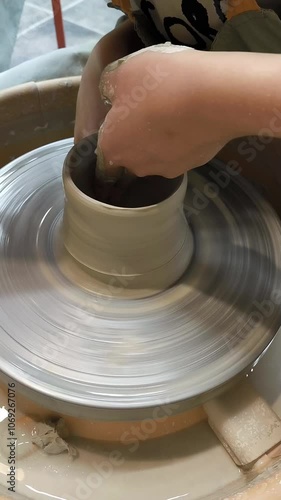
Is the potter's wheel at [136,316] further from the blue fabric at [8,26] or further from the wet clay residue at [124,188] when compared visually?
the blue fabric at [8,26]

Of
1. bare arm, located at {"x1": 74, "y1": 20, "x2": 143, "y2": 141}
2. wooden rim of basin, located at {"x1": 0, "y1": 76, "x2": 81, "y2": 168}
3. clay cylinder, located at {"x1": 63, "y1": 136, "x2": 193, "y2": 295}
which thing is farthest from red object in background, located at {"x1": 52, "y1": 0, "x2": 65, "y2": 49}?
clay cylinder, located at {"x1": 63, "y1": 136, "x2": 193, "y2": 295}

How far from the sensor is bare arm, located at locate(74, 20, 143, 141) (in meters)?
1.16

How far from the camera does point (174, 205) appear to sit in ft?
3.05

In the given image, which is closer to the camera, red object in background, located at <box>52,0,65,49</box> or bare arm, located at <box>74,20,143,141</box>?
bare arm, located at <box>74,20,143,141</box>

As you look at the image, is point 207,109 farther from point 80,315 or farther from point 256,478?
point 256,478

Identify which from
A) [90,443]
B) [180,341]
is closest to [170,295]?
[180,341]

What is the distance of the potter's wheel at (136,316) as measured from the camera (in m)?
0.92

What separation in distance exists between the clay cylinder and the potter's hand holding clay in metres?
0.08

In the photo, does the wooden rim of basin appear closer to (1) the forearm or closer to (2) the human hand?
(2) the human hand

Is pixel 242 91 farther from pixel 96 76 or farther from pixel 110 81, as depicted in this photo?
pixel 96 76

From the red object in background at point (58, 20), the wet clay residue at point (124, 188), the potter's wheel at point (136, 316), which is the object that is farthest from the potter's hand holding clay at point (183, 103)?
the red object in background at point (58, 20)

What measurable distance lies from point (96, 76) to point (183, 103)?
46cm

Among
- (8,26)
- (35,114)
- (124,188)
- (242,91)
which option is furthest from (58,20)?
(242,91)

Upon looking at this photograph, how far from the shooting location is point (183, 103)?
30.7 inches
